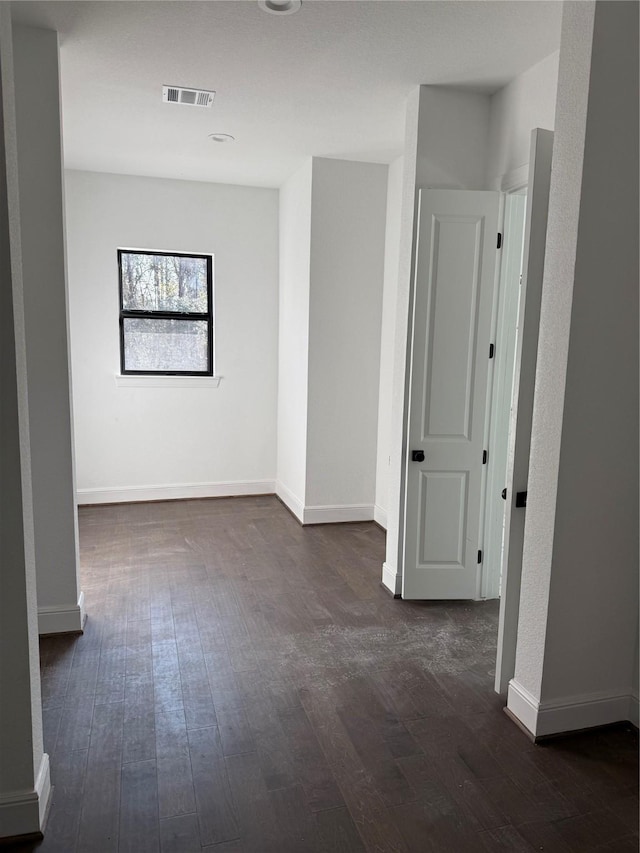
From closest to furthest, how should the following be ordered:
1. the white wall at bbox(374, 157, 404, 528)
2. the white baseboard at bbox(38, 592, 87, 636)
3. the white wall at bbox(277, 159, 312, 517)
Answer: the white baseboard at bbox(38, 592, 87, 636)
the white wall at bbox(374, 157, 404, 528)
the white wall at bbox(277, 159, 312, 517)

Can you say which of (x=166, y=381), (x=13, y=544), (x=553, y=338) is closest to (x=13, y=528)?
(x=13, y=544)

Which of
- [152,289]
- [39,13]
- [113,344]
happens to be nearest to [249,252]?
[152,289]

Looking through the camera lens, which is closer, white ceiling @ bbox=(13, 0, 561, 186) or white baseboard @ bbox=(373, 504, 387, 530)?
white ceiling @ bbox=(13, 0, 561, 186)

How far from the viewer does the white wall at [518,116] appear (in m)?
2.85

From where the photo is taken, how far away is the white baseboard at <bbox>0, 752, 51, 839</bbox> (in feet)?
5.78

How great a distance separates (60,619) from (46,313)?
152 cm

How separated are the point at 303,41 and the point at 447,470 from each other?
2250mm

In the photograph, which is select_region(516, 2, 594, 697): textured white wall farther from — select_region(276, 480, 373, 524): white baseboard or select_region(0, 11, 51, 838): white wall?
→ select_region(276, 480, 373, 524): white baseboard

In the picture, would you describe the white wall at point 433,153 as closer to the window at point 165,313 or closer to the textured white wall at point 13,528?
the textured white wall at point 13,528

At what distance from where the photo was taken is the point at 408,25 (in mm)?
2568

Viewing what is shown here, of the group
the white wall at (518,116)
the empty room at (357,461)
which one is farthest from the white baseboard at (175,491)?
the white wall at (518,116)

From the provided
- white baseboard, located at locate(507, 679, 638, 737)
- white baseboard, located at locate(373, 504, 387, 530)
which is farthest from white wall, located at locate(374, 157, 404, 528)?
white baseboard, located at locate(507, 679, 638, 737)

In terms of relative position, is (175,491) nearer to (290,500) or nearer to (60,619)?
(290,500)

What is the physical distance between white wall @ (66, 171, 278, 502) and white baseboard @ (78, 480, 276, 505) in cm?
1
